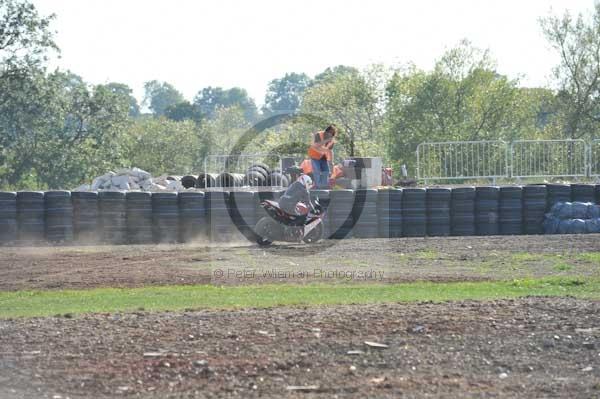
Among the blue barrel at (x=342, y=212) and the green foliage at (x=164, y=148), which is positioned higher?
the green foliage at (x=164, y=148)

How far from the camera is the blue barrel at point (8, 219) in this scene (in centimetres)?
2395

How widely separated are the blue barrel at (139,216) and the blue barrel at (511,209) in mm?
9169

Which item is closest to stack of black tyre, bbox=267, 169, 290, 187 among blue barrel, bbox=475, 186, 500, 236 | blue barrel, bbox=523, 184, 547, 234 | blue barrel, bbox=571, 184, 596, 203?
blue barrel, bbox=475, 186, 500, 236

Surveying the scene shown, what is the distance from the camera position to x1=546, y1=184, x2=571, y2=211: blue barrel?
25.2 metres

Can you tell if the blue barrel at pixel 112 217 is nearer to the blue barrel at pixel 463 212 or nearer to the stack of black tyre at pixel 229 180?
the stack of black tyre at pixel 229 180

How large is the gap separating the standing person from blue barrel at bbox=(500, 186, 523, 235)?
471 centimetres

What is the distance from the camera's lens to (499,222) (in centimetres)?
2517

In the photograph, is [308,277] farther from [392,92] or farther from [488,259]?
[392,92]

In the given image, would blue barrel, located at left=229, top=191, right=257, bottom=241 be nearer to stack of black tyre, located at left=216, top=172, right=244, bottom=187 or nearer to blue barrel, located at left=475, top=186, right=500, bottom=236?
stack of black tyre, located at left=216, top=172, right=244, bottom=187

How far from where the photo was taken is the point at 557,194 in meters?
25.3

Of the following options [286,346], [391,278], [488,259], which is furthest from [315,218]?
[286,346]

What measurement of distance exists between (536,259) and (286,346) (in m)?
9.73

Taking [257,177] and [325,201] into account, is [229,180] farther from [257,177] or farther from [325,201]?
[325,201]

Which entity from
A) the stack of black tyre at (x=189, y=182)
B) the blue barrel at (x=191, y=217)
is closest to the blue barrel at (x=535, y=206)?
the blue barrel at (x=191, y=217)
